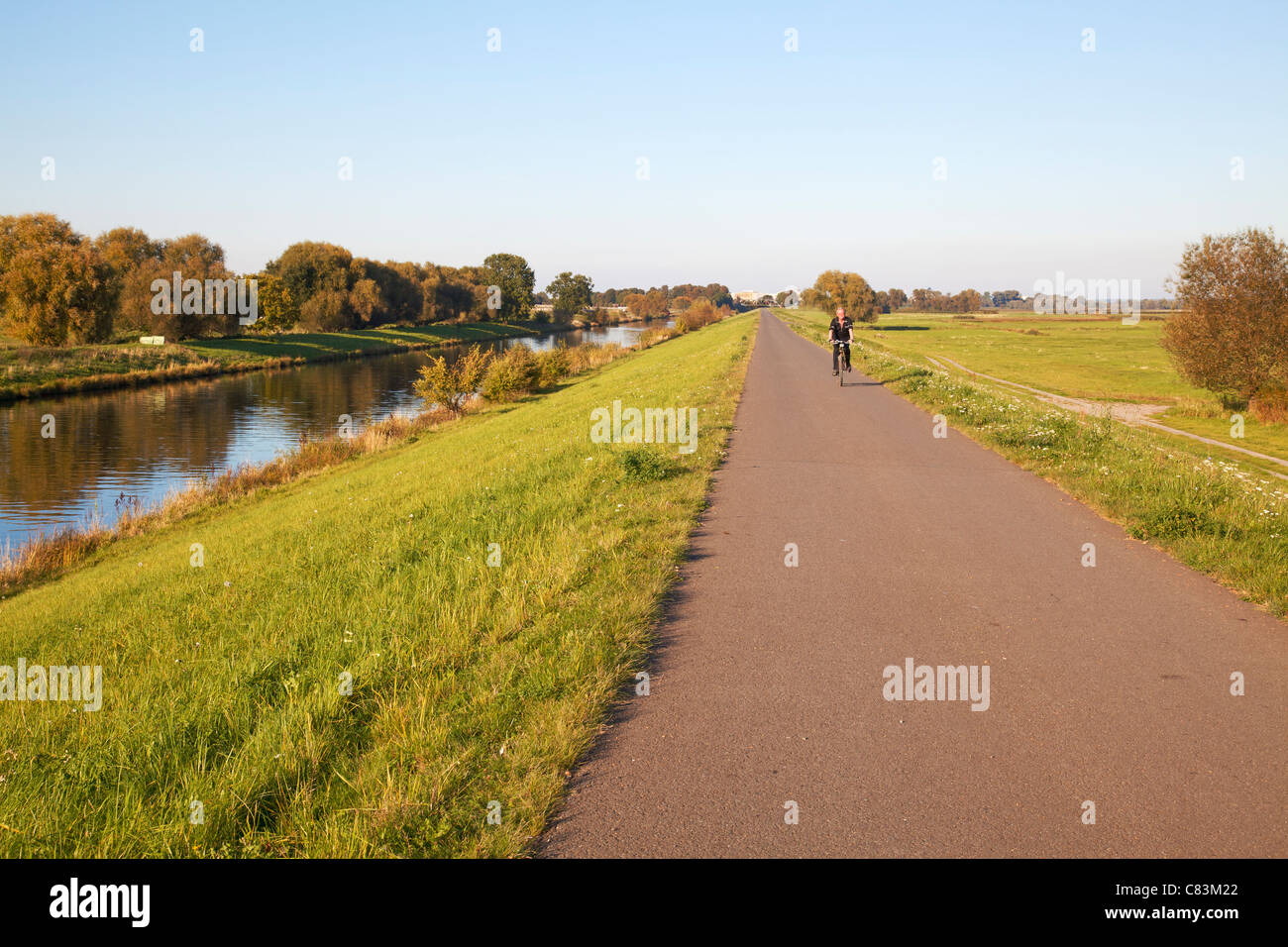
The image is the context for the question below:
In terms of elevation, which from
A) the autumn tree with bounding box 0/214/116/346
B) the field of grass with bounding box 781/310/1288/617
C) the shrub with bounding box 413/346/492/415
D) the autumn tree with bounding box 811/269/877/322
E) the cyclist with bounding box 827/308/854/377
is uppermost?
the autumn tree with bounding box 811/269/877/322

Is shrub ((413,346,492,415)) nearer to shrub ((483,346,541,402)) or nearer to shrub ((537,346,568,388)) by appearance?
shrub ((483,346,541,402))

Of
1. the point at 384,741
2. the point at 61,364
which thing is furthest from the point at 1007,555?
the point at 61,364

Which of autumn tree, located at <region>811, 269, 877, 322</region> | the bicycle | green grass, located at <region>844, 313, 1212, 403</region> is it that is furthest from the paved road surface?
autumn tree, located at <region>811, 269, 877, 322</region>

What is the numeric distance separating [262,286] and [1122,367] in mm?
75375

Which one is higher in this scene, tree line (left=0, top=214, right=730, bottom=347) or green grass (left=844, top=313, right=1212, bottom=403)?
tree line (left=0, top=214, right=730, bottom=347)

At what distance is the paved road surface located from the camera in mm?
3350

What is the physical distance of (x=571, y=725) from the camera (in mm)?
4191

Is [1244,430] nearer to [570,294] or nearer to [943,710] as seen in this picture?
[943,710]

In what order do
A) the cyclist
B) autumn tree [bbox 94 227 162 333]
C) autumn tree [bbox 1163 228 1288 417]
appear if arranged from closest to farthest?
the cyclist
autumn tree [bbox 1163 228 1288 417]
autumn tree [bbox 94 227 162 333]

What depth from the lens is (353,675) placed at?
17.1 feet

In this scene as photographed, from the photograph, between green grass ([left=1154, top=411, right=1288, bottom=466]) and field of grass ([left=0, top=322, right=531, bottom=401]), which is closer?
green grass ([left=1154, top=411, right=1288, bottom=466])

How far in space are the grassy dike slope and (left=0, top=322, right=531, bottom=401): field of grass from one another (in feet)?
112

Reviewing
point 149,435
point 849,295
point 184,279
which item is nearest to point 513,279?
point 849,295

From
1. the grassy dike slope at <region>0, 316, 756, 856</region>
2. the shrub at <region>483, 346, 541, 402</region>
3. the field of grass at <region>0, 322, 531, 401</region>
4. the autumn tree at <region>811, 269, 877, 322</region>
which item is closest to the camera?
the grassy dike slope at <region>0, 316, 756, 856</region>
